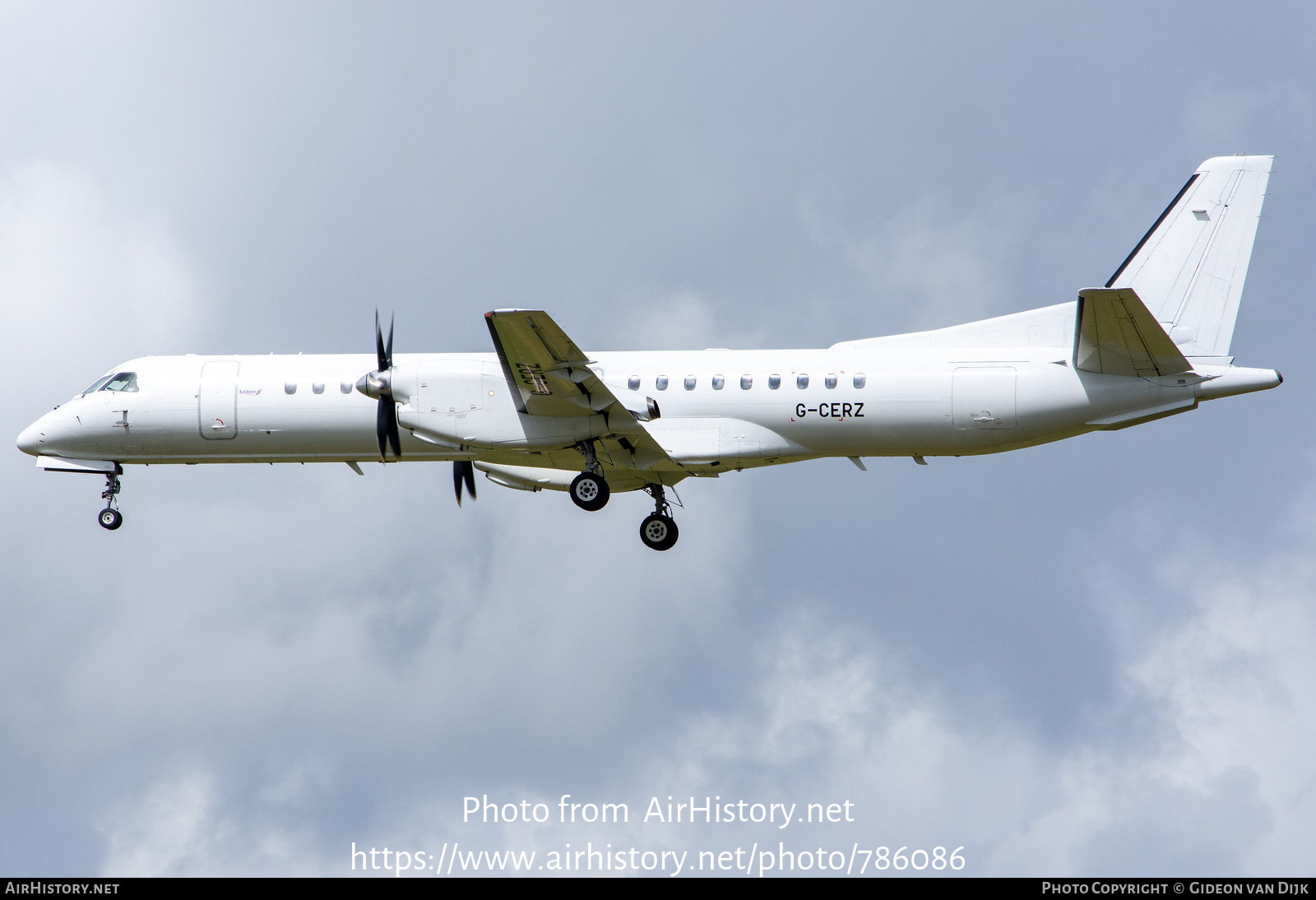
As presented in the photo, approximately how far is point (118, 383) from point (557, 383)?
404 inches

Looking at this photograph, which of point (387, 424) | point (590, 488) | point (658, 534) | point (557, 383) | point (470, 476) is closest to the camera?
point (557, 383)

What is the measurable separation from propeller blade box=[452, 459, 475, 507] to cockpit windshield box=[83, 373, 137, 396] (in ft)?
22.6

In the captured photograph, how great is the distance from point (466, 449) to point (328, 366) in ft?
12.5

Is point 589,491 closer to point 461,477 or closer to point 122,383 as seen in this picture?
point 461,477

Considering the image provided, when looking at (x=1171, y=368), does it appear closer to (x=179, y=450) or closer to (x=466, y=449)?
(x=466, y=449)

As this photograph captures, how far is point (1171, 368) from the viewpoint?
2536 centimetres

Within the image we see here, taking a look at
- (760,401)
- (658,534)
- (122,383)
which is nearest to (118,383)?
(122,383)

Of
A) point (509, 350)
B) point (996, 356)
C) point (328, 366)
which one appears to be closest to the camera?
point (509, 350)

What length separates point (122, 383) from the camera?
95.3ft

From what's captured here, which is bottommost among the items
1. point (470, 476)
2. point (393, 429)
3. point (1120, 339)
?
point (470, 476)

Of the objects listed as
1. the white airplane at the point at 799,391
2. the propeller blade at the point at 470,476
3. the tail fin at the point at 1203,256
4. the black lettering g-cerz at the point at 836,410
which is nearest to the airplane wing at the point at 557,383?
the white airplane at the point at 799,391

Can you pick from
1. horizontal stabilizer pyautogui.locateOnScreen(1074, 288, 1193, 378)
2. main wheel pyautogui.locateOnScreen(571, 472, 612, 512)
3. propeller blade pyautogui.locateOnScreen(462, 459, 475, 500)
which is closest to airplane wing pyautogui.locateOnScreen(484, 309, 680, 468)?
main wheel pyautogui.locateOnScreen(571, 472, 612, 512)

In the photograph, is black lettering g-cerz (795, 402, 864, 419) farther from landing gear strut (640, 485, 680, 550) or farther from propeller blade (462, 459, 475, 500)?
propeller blade (462, 459, 475, 500)

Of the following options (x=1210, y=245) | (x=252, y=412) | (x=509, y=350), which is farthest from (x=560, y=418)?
(x=1210, y=245)
